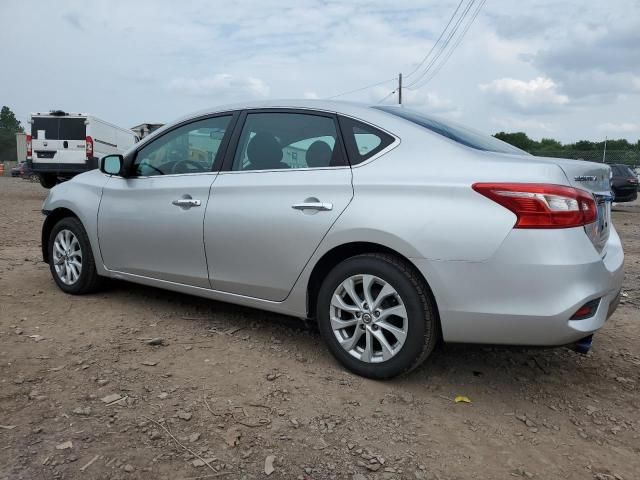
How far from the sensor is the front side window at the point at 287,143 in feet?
10.7

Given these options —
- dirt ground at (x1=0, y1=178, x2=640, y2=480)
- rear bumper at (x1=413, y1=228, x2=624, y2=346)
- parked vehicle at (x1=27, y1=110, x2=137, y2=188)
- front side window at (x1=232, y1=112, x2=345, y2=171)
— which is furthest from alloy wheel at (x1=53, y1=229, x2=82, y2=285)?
parked vehicle at (x1=27, y1=110, x2=137, y2=188)

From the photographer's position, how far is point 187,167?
3922 mm

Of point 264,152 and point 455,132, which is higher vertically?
point 455,132

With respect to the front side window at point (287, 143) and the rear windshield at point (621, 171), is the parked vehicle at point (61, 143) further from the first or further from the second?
the rear windshield at point (621, 171)

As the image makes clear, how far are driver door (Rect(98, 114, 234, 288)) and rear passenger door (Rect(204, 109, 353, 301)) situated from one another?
0.14m

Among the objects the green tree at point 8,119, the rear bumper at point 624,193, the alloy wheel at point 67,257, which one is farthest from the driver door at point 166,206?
the green tree at point 8,119

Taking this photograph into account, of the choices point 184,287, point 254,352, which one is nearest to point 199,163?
point 184,287

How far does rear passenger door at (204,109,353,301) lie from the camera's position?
314 centimetres

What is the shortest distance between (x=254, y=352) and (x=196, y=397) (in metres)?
0.68

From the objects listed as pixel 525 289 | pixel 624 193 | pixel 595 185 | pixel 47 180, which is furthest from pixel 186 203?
pixel 624 193

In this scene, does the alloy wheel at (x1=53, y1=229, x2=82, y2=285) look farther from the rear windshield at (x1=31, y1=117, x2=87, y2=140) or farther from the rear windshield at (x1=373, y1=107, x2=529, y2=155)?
the rear windshield at (x1=31, y1=117, x2=87, y2=140)

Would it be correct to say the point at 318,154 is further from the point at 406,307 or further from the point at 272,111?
the point at 406,307

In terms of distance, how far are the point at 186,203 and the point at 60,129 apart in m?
13.3

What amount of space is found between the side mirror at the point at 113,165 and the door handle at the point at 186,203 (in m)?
0.72
